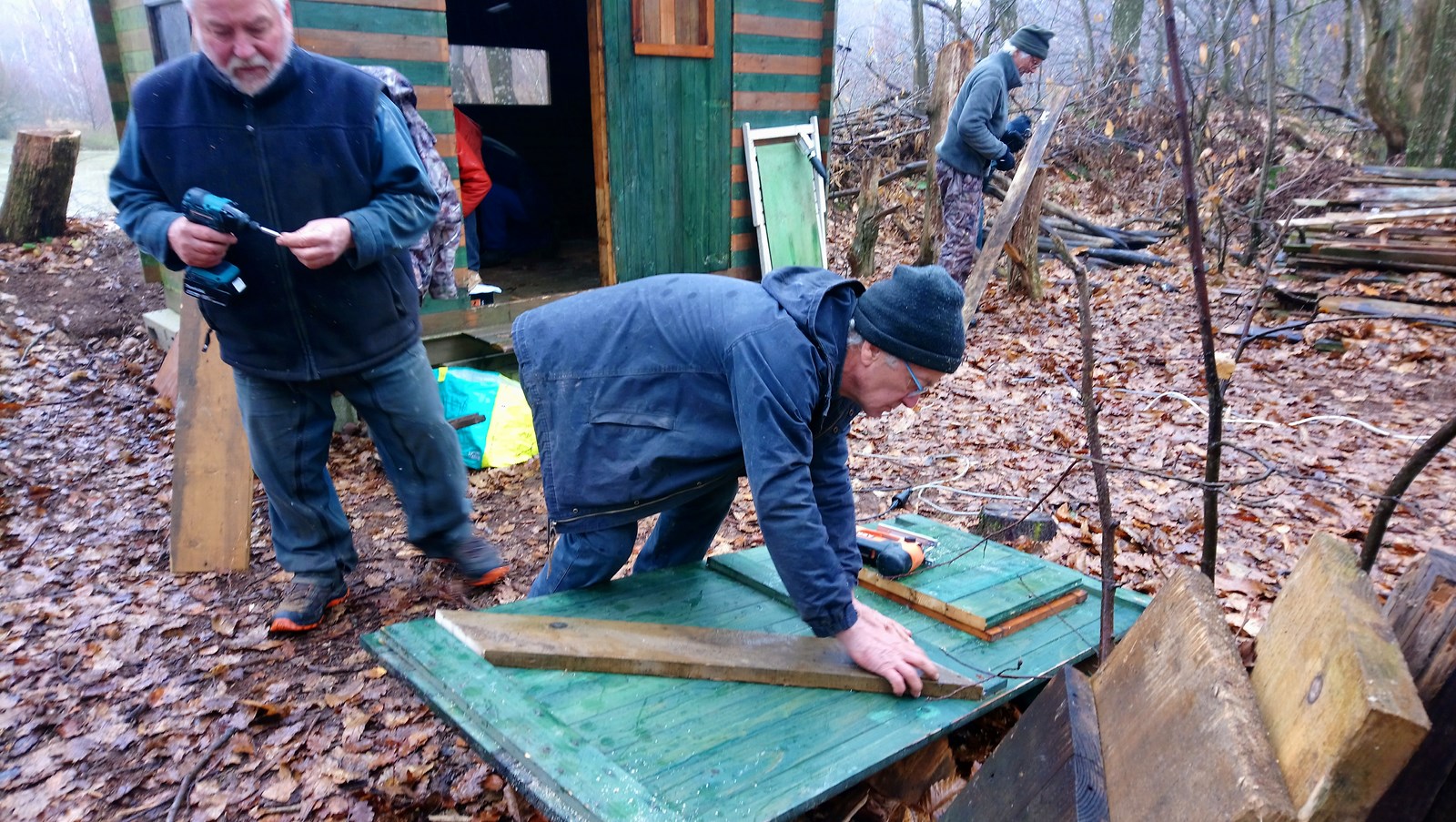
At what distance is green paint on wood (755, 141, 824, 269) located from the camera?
7.64 metres

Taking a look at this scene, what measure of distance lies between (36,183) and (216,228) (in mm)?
8558

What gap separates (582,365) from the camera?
253 centimetres

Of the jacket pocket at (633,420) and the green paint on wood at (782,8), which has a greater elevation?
the green paint on wood at (782,8)

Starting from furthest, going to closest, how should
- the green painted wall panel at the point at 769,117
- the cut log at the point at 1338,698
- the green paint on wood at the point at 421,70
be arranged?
the green painted wall panel at the point at 769,117 → the green paint on wood at the point at 421,70 → the cut log at the point at 1338,698

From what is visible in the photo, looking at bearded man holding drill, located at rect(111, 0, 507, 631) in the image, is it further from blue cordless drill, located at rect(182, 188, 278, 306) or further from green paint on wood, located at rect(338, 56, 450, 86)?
green paint on wood, located at rect(338, 56, 450, 86)

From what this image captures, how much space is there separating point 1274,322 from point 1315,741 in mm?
7743

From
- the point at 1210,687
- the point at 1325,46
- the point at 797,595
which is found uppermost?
the point at 1325,46

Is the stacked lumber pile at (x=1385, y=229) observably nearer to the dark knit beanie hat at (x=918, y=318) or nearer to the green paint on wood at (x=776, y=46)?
the green paint on wood at (x=776, y=46)

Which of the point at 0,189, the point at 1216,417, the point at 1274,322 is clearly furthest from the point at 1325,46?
the point at 0,189

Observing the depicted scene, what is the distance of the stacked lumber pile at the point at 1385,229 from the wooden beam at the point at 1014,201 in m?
2.17

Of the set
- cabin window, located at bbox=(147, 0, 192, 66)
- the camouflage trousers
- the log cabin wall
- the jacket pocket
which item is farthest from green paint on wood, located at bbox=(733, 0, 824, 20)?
the jacket pocket

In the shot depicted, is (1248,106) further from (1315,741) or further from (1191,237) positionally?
(1315,741)

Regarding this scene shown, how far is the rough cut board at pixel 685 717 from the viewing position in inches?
76.2

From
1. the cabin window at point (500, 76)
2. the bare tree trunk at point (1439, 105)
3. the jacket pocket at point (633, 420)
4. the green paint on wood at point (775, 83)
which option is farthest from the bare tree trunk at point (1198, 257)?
the bare tree trunk at point (1439, 105)
